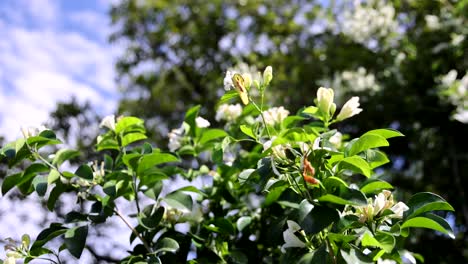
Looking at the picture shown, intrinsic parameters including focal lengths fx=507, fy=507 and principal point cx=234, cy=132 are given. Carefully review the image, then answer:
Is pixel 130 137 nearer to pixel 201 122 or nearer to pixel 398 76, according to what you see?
pixel 201 122

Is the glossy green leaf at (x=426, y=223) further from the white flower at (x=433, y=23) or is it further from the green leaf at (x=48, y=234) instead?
the white flower at (x=433, y=23)

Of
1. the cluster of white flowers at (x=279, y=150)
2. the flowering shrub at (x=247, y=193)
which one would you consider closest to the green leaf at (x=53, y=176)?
the flowering shrub at (x=247, y=193)

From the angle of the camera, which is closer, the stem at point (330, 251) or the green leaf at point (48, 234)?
the stem at point (330, 251)

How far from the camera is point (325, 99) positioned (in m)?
0.90

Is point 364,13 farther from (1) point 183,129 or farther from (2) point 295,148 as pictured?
(2) point 295,148

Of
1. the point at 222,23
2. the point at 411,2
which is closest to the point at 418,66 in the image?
the point at 411,2

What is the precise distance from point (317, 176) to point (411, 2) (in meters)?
3.54

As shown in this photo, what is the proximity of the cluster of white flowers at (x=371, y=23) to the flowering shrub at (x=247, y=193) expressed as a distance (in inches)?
98.7

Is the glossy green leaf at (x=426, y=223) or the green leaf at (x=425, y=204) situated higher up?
the green leaf at (x=425, y=204)

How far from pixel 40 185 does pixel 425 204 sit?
2.30 feet

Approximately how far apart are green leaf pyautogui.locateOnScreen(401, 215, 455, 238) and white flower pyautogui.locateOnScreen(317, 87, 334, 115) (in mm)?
236

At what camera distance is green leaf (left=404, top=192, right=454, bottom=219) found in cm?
82

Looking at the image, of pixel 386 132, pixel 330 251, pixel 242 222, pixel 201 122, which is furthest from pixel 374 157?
pixel 201 122

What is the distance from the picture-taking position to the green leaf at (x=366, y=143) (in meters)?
0.82
